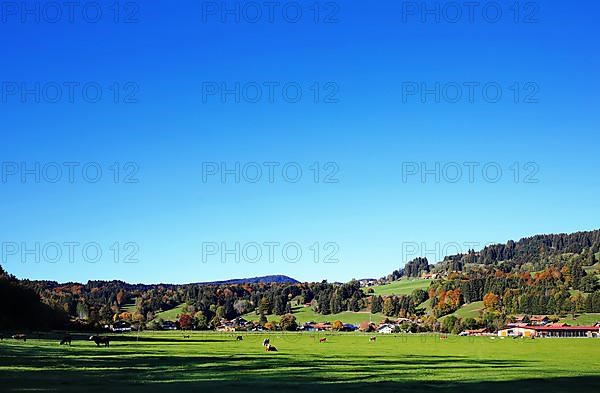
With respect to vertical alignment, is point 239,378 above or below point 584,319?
above

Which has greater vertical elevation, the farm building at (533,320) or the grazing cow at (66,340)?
the grazing cow at (66,340)

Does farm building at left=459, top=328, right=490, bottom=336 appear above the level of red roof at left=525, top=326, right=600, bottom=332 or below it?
below

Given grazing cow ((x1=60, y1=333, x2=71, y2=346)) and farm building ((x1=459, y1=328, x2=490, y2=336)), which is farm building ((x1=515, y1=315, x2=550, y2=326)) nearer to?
farm building ((x1=459, y1=328, x2=490, y2=336))

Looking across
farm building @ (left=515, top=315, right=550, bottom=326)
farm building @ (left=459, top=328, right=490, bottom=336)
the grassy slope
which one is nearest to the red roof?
farm building @ (left=515, top=315, right=550, bottom=326)

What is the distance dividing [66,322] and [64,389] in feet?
391

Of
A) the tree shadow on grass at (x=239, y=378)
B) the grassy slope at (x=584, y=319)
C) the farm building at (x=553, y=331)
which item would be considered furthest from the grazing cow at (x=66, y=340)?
the grassy slope at (x=584, y=319)

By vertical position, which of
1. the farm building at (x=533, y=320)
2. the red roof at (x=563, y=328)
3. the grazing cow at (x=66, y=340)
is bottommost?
the red roof at (x=563, y=328)

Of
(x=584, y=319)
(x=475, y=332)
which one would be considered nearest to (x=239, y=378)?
(x=475, y=332)

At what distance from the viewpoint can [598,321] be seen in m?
190

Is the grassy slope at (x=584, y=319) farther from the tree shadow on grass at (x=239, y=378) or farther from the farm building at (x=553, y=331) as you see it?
the tree shadow on grass at (x=239, y=378)

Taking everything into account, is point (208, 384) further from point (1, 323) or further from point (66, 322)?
point (66, 322)

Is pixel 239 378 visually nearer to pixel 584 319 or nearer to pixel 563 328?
pixel 563 328

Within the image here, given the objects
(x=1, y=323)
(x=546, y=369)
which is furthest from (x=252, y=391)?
(x=1, y=323)

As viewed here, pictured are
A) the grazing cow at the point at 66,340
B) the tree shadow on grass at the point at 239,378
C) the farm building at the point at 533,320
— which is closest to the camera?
the tree shadow on grass at the point at 239,378
